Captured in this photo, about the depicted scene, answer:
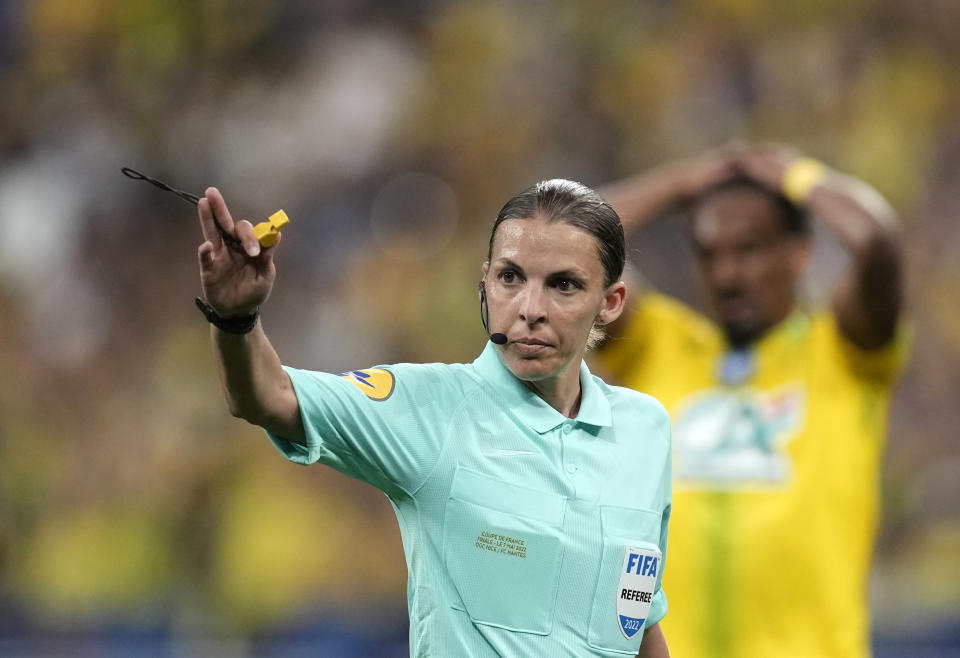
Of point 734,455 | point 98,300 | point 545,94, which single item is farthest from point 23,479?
point 734,455

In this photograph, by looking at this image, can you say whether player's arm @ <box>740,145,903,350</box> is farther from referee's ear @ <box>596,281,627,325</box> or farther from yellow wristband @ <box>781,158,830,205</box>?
referee's ear @ <box>596,281,627,325</box>

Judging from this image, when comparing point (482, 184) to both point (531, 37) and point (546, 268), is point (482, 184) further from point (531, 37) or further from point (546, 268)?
point (546, 268)

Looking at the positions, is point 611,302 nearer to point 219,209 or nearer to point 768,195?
point 219,209

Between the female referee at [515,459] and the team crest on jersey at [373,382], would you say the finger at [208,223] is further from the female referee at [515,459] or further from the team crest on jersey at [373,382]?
the team crest on jersey at [373,382]

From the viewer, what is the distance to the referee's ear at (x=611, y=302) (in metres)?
2.30

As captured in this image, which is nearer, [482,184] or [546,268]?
[546,268]

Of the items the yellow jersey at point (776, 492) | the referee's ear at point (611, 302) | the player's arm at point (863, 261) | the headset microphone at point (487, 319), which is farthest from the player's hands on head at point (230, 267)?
the player's arm at point (863, 261)

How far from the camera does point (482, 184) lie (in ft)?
27.8

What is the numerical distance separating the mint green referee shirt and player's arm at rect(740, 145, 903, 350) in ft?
5.89

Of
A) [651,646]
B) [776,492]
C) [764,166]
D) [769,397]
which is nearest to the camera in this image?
[651,646]

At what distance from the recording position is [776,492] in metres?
3.77

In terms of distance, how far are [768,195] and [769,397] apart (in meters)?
0.65

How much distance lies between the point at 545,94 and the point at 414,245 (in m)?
1.40

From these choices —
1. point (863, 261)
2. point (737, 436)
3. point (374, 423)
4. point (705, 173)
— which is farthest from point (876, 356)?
point (374, 423)
